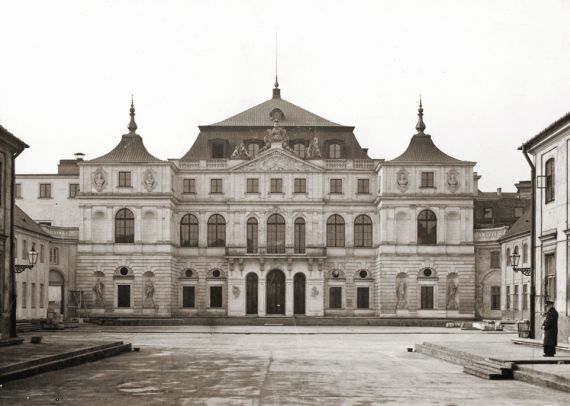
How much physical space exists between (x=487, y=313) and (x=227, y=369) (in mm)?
52736

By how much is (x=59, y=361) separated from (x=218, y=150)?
5380 centimetres

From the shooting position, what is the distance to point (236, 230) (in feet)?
256

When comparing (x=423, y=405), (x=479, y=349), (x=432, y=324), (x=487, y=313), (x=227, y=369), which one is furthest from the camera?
(x=487, y=313)

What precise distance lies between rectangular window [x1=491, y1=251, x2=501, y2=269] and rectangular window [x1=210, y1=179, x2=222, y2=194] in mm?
21216

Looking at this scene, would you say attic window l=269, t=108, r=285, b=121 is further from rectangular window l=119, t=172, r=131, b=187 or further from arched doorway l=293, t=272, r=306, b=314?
arched doorway l=293, t=272, r=306, b=314

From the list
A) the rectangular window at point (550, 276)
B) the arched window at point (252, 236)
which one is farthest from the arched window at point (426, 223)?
the rectangular window at point (550, 276)

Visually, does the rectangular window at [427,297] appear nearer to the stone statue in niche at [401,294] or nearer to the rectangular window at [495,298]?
the stone statue in niche at [401,294]

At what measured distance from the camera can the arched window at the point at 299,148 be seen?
3093 inches

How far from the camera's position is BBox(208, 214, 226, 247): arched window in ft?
257

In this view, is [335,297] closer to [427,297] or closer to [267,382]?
[427,297]

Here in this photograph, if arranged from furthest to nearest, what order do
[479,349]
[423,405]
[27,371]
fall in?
[479,349] → [27,371] → [423,405]

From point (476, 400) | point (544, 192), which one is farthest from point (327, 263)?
point (476, 400)

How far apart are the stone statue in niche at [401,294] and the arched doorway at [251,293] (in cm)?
1087

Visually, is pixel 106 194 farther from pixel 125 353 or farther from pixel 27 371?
pixel 27 371
